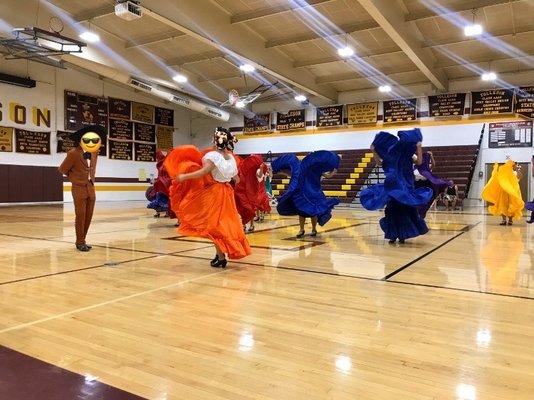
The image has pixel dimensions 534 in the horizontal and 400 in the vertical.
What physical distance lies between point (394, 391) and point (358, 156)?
16.4 m

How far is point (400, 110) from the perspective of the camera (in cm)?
1692

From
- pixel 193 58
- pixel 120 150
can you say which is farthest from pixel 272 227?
pixel 120 150

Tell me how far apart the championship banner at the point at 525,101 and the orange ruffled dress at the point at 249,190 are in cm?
1179

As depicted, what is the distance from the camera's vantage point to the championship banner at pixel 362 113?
17.5 meters

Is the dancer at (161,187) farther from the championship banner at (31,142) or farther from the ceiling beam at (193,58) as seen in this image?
the championship banner at (31,142)

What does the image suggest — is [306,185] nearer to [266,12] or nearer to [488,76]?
[266,12]

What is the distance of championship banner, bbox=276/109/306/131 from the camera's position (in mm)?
19016

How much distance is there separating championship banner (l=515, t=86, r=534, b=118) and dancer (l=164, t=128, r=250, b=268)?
45.4 ft

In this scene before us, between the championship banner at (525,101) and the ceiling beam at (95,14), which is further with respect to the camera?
the championship banner at (525,101)

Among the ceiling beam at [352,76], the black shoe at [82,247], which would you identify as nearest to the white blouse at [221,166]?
the black shoe at [82,247]

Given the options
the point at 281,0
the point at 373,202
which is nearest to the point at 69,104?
the point at 281,0

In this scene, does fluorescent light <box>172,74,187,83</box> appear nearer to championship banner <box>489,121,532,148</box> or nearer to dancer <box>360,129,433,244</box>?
championship banner <box>489,121,532,148</box>

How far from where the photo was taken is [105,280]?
359 centimetres

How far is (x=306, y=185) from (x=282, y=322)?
12.5 ft
